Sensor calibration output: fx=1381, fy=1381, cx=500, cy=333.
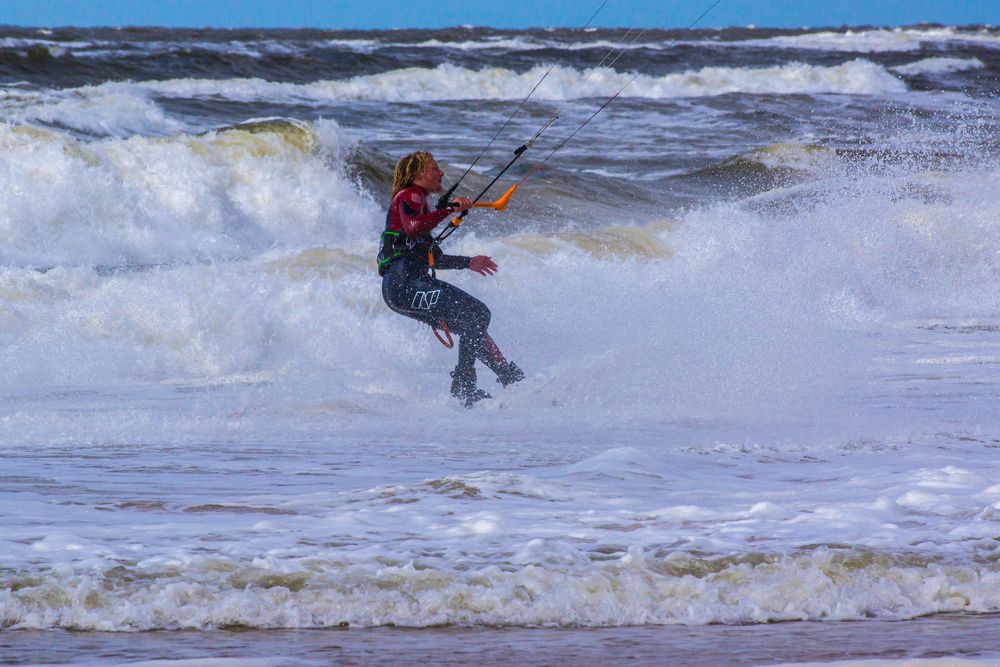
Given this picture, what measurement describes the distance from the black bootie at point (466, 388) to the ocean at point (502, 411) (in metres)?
0.16

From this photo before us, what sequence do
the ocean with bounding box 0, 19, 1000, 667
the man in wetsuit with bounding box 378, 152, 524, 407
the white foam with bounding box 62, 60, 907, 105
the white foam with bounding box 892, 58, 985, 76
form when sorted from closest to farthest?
the ocean with bounding box 0, 19, 1000, 667 → the man in wetsuit with bounding box 378, 152, 524, 407 → the white foam with bounding box 62, 60, 907, 105 → the white foam with bounding box 892, 58, 985, 76

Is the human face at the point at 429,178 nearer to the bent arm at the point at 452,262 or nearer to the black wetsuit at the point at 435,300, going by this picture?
the black wetsuit at the point at 435,300

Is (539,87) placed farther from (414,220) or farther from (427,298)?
(414,220)

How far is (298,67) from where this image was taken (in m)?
38.7

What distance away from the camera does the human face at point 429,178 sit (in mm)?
8344

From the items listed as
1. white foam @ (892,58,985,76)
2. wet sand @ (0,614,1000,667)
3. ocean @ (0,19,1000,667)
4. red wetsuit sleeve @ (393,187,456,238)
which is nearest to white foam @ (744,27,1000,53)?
white foam @ (892,58,985,76)

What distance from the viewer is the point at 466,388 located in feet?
28.2

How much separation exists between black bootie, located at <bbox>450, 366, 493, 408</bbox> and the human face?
1.14 meters

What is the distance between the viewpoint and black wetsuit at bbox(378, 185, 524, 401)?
28.0ft

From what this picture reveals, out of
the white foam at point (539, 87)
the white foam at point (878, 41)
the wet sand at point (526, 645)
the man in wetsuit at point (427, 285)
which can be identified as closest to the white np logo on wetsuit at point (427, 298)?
the man in wetsuit at point (427, 285)

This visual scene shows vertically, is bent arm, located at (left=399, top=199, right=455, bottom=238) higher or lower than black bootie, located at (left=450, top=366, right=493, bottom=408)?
higher

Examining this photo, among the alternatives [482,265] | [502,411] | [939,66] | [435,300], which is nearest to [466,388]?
[502,411]

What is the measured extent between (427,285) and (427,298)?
3.2 inches

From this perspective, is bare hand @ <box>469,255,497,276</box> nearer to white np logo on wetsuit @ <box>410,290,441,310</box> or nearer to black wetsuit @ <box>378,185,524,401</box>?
black wetsuit @ <box>378,185,524,401</box>
